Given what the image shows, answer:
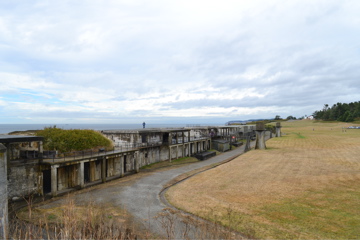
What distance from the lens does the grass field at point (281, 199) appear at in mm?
15656

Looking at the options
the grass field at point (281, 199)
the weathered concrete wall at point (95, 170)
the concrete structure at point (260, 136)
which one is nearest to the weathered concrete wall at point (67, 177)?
the weathered concrete wall at point (95, 170)

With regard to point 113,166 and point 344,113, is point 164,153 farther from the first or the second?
point 344,113

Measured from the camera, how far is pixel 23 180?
22984 millimetres

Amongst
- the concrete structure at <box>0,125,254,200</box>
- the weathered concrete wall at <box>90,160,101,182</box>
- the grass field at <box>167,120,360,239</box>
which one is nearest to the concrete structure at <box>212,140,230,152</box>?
the concrete structure at <box>0,125,254,200</box>

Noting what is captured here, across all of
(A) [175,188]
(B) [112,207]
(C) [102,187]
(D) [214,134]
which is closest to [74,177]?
(C) [102,187]

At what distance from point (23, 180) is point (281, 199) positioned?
2391 centimetres

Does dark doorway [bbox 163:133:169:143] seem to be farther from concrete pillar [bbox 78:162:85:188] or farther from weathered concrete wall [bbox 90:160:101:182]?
concrete pillar [bbox 78:162:85:188]

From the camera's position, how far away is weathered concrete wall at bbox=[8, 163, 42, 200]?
869 inches

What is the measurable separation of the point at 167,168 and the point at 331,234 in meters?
27.2

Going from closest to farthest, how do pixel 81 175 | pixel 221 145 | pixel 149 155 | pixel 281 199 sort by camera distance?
pixel 281 199, pixel 81 175, pixel 149 155, pixel 221 145

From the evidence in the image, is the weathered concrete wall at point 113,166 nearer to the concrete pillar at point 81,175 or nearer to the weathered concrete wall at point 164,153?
the concrete pillar at point 81,175

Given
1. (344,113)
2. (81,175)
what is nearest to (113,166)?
(81,175)

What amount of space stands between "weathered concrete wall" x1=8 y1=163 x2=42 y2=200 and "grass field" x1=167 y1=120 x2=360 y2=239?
1334 cm

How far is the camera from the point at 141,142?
139ft
